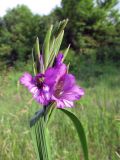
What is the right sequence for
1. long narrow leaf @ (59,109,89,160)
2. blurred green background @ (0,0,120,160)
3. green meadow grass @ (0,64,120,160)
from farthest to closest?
blurred green background @ (0,0,120,160)
green meadow grass @ (0,64,120,160)
long narrow leaf @ (59,109,89,160)

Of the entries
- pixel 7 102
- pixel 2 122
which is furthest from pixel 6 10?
pixel 2 122

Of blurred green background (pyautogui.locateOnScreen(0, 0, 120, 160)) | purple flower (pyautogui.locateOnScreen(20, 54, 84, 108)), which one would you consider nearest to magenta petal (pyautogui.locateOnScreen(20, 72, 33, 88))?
purple flower (pyautogui.locateOnScreen(20, 54, 84, 108))

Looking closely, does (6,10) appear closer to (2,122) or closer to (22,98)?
(22,98)

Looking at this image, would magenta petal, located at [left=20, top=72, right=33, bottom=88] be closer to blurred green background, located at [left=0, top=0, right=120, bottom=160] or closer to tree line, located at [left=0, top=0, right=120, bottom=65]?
blurred green background, located at [left=0, top=0, right=120, bottom=160]

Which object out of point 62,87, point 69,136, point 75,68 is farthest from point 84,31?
point 62,87

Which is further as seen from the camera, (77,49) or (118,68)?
(77,49)
